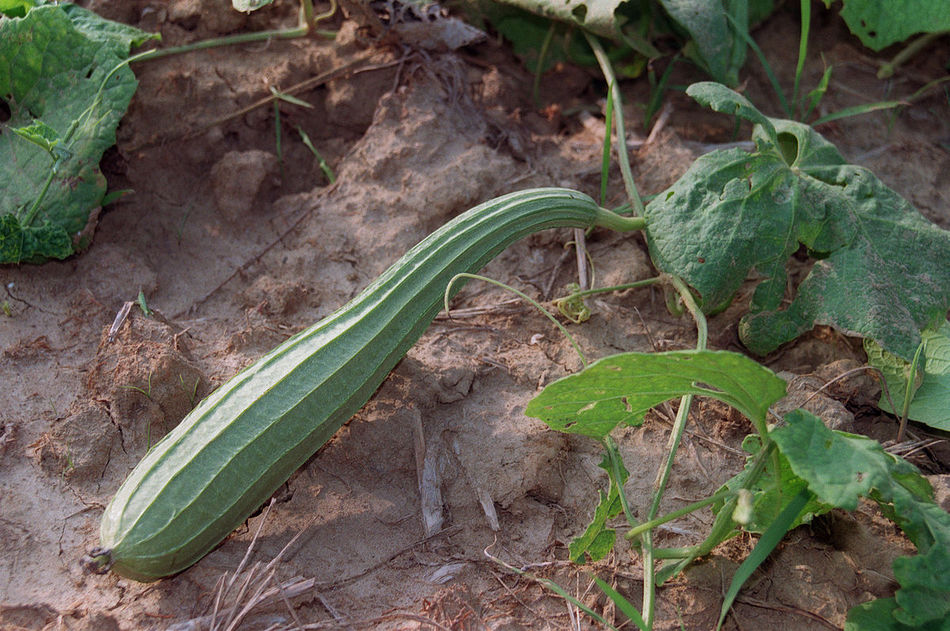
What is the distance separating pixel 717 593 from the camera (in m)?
2.22

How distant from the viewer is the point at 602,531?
2189mm

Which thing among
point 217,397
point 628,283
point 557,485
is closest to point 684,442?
point 557,485

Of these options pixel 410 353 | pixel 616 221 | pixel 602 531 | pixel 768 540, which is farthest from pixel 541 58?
pixel 768 540

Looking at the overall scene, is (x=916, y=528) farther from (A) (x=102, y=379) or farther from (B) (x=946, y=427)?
(A) (x=102, y=379)

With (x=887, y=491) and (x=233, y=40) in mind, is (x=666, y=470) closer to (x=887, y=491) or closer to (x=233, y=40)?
(x=887, y=491)

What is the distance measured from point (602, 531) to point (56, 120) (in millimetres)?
2550

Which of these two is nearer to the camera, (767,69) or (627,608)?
(627,608)

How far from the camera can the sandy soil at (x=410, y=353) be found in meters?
2.22

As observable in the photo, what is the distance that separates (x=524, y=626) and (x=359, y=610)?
0.45 meters

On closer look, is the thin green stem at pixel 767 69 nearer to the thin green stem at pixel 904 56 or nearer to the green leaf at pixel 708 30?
the green leaf at pixel 708 30

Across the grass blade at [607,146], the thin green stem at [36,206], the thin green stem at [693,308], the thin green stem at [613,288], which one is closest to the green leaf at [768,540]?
the thin green stem at [693,308]

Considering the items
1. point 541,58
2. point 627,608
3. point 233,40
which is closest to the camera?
point 627,608

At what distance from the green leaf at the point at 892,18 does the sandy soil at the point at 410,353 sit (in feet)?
1.73

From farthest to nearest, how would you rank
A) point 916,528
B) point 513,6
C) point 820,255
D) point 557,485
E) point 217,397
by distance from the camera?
point 513,6 → point 820,255 → point 557,485 → point 217,397 → point 916,528
